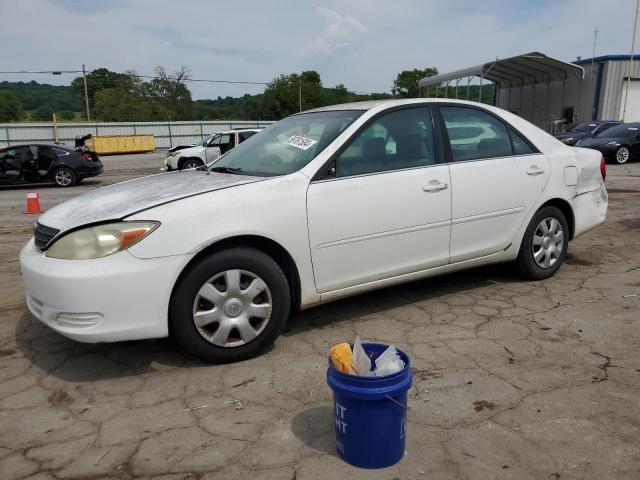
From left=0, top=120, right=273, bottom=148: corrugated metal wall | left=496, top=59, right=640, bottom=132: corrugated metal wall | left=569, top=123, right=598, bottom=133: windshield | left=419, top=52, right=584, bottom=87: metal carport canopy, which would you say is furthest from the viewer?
left=0, top=120, right=273, bottom=148: corrugated metal wall

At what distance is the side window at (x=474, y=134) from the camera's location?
13.5 ft

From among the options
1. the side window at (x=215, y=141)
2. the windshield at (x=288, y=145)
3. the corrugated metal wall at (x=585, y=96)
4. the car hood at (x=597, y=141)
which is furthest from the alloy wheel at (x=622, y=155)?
the windshield at (x=288, y=145)

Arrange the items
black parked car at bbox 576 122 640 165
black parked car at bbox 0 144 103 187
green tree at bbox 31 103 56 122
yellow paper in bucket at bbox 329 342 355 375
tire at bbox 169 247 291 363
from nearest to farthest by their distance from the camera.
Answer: yellow paper in bucket at bbox 329 342 355 375 < tire at bbox 169 247 291 363 < black parked car at bbox 0 144 103 187 < black parked car at bbox 576 122 640 165 < green tree at bbox 31 103 56 122

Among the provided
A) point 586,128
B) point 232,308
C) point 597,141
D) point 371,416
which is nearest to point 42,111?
point 586,128

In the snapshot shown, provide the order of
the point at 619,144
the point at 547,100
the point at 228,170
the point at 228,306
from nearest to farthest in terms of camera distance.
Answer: the point at 228,306
the point at 228,170
the point at 619,144
the point at 547,100

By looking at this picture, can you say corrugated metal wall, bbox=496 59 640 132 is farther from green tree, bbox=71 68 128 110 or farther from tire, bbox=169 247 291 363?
green tree, bbox=71 68 128 110

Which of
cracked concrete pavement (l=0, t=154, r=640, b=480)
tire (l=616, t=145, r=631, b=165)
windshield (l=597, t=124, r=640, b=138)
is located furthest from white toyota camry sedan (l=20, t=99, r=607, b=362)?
windshield (l=597, t=124, r=640, b=138)

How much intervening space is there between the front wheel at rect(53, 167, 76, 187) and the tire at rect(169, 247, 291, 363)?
44.5 feet

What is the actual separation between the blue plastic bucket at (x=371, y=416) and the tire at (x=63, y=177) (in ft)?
48.3

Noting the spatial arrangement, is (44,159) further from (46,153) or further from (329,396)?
(329,396)

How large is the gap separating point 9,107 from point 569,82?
66.0m

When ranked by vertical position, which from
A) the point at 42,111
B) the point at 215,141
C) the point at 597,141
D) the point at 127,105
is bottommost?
the point at 597,141

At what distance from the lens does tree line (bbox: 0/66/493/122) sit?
65250 millimetres

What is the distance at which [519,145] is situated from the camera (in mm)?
4438
